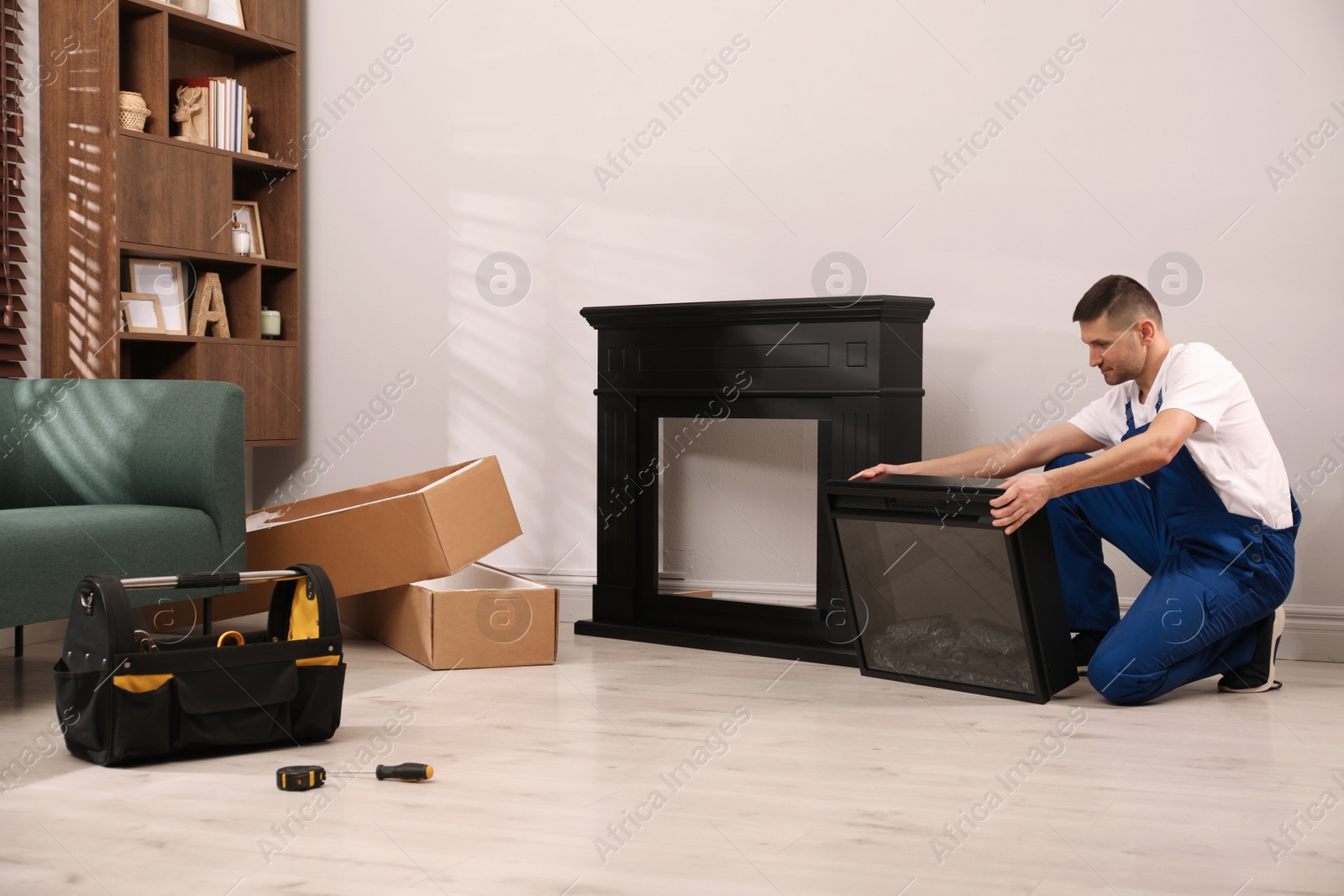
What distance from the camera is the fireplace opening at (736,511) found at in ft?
10.9

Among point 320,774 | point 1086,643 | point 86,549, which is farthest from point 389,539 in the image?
point 1086,643

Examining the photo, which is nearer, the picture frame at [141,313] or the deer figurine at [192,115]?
the picture frame at [141,313]

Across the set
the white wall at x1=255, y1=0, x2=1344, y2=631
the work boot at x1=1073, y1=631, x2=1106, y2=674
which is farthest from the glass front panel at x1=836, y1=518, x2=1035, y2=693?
the white wall at x1=255, y1=0, x2=1344, y2=631

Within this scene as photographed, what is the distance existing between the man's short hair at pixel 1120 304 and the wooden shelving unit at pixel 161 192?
2.64m

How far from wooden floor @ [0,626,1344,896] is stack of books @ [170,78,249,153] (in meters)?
1.89

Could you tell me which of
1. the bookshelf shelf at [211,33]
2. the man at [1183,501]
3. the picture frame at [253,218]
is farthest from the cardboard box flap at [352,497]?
the bookshelf shelf at [211,33]

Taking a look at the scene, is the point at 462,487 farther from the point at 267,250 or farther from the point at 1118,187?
the point at 1118,187

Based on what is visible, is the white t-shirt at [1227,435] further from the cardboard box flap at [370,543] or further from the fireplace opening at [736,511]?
the cardboard box flap at [370,543]

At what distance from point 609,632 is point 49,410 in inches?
62.9

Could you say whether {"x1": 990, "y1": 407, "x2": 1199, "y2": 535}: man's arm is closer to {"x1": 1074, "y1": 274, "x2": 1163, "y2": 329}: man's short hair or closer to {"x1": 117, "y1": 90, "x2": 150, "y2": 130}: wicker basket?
{"x1": 1074, "y1": 274, "x2": 1163, "y2": 329}: man's short hair

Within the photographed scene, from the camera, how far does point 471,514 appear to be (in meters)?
3.04

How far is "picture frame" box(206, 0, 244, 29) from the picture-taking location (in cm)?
371

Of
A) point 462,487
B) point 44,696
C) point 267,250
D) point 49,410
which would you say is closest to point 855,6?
point 462,487

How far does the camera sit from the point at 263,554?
10.3ft
